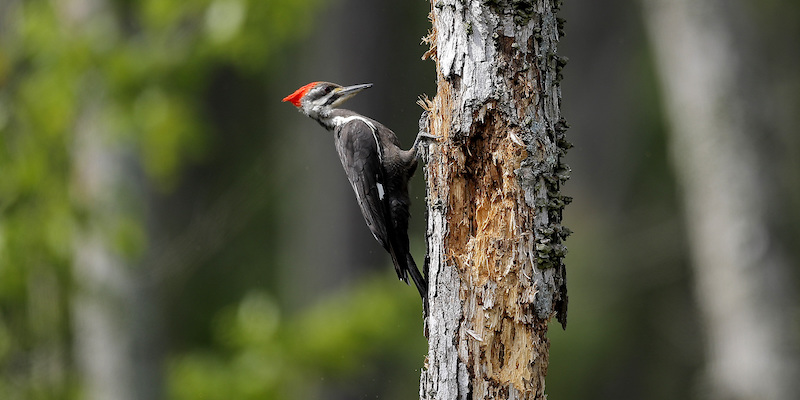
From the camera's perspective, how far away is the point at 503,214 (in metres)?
Result: 2.88

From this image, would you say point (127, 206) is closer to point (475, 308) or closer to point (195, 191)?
point (475, 308)

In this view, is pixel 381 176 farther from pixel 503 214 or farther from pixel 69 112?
pixel 69 112

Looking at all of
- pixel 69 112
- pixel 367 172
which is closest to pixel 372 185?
pixel 367 172

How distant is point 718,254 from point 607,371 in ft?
26.8

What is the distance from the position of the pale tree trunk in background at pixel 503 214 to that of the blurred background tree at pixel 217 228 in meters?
1.49

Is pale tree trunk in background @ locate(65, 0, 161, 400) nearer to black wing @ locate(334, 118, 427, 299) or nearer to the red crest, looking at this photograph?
the red crest

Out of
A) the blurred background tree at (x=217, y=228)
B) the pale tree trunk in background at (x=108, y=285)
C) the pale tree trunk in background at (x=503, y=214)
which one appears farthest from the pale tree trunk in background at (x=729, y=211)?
the pale tree trunk in background at (x=108, y=285)

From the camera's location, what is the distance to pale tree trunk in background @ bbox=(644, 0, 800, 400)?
5.81 m

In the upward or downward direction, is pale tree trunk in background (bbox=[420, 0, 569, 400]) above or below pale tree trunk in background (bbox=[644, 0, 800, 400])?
below

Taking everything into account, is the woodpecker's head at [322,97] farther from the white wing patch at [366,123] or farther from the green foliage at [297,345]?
the green foliage at [297,345]

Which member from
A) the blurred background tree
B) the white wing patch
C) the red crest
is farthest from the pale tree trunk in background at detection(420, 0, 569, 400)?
the red crest

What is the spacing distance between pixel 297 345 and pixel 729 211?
3.45 m

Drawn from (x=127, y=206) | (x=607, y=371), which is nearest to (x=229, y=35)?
(x=127, y=206)

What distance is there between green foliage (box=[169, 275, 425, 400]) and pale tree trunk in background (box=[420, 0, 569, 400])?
4038 mm
